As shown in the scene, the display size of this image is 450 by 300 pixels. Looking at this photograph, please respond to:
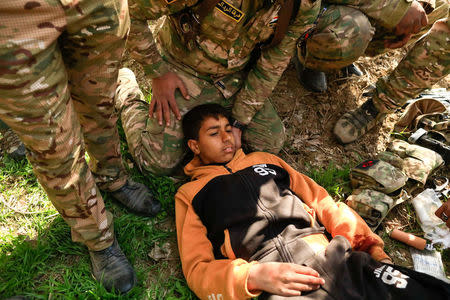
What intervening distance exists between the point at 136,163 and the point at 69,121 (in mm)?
1302

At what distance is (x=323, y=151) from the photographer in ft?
10.2

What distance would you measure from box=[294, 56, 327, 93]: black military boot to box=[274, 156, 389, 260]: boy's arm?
1.50m

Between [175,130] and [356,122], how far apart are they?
1.85m

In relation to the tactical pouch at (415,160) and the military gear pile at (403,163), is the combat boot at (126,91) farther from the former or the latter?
the tactical pouch at (415,160)

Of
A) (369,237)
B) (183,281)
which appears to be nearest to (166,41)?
(183,281)

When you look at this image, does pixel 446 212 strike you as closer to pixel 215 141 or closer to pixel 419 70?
pixel 419 70

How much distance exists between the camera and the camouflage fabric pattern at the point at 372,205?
2.36 meters

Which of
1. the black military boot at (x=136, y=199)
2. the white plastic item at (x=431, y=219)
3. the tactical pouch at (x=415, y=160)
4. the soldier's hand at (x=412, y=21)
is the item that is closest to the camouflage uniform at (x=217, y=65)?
the black military boot at (x=136, y=199)

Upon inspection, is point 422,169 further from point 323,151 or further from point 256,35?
point 256,35

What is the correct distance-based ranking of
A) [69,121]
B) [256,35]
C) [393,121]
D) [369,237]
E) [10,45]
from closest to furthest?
1. [10,45]
2. [69,121]
3. [369,237]
4. [256,35]
5. [393,121]

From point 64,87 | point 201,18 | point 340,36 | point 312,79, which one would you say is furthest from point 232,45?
point 64,87

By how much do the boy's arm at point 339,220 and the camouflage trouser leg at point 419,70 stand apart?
146 cm

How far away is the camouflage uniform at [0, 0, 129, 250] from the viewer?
107cm

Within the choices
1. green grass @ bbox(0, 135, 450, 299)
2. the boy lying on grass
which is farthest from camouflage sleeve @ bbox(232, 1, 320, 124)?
green grass @ bbox(0, 135, 450, 299)
